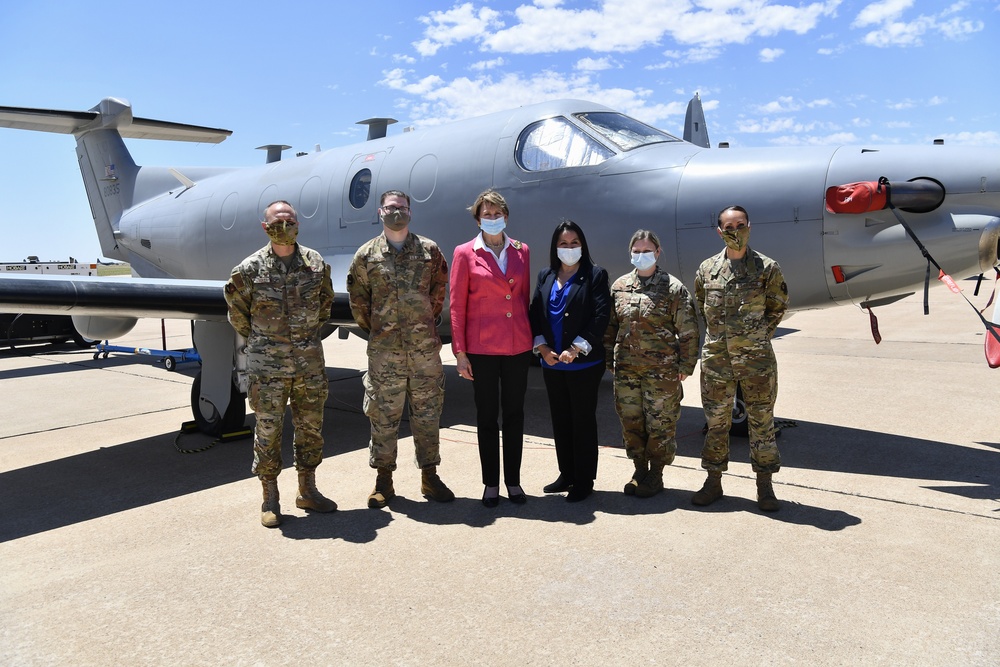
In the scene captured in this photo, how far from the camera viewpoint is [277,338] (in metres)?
4.11

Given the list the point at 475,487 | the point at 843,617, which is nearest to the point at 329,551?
the point at 475,487

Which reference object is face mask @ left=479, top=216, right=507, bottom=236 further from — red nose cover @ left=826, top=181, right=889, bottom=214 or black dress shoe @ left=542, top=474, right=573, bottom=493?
red nose cover @ left=826, top=181, right=889, bottom=214

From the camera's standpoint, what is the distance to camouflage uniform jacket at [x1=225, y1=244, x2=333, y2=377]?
410 centimetres

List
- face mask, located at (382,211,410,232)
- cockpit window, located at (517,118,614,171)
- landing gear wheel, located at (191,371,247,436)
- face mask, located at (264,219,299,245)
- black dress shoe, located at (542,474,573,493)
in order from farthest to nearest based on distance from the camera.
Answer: landing gear wheel, located at (191,371,247,436), cockpit window, located at (517,118,614,171), black dress shoe, located at (542,474,573,493), face mask, located at (382,211,410,232), face mask, located at (264,219,299,245)

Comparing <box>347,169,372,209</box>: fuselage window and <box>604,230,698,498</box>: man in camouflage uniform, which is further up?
<box>347,169,372,209</box>: fuselage window

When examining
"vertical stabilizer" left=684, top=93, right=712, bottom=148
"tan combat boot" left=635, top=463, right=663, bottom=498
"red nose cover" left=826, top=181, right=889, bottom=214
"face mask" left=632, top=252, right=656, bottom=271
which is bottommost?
"tan combat boot" left=635, top=463, right=663, bottom=498

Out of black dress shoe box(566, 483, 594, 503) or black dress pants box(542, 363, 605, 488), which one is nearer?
black dress pants box(542, 363, 605, 488)

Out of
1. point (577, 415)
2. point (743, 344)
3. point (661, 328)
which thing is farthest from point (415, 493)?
point (743, 344)

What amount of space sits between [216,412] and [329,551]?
3132mm

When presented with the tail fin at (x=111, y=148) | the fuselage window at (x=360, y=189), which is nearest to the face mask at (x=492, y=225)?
the fuselage window at (x=360, y=189)

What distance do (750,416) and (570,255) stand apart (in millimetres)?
1360

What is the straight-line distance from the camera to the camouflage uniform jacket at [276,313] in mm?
4102

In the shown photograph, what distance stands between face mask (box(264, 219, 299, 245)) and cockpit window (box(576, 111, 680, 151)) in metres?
2.78

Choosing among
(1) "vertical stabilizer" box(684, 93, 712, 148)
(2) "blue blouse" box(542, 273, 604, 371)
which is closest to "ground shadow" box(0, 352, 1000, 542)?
(2) "blue blouse" box(542, 273, 604, 371)
